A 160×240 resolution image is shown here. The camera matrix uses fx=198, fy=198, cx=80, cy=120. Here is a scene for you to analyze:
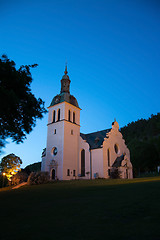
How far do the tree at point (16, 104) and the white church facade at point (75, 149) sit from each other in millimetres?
21287

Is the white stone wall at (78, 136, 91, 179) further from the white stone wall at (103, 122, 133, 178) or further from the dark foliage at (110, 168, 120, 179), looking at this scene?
the dark foliage at (110, 168, 120, 179)

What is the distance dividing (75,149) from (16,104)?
26.7 metres

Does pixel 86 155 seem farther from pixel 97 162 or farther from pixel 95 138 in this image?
pixel 95 138

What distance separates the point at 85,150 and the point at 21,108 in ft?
82.7

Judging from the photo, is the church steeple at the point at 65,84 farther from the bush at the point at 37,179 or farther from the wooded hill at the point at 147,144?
the wooded hill at the point at 147,144

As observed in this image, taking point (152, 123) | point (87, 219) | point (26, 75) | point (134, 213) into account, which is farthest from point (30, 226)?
point (26, 75)

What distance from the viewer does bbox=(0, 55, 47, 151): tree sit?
53.3 feet

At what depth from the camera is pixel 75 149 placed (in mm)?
42188

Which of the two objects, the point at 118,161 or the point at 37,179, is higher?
the point at 118,161

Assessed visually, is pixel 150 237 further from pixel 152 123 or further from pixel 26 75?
pixel 26 75

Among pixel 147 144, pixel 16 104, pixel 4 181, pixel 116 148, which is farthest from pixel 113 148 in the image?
pixel 147 144

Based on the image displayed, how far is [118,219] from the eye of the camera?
6781 mm

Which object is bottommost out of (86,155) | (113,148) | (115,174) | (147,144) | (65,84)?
(115,174)

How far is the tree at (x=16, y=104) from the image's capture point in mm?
16234
